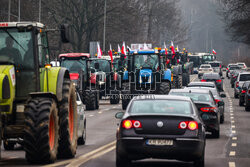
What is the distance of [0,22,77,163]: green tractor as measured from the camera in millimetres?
12961

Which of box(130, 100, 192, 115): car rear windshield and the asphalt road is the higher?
box(130, 100, 192, 115): car rear windshield

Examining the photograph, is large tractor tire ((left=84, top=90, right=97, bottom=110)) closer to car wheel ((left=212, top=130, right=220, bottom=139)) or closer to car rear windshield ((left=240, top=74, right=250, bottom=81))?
car wheel ((left=212, top=130, right=220, bottom=139))

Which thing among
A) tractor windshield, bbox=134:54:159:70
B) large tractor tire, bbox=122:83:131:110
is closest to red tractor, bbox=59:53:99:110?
large tractor tire, bbox=122:83:131:110

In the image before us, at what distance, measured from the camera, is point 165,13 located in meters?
114

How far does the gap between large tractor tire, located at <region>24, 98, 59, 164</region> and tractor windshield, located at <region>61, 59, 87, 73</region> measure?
21.5 m

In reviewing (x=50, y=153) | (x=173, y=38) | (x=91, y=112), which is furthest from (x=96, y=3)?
(x=173, y=38)

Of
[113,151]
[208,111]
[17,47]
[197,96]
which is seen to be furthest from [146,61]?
[17,47]

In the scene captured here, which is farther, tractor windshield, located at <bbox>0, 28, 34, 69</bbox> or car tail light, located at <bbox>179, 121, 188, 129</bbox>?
tractor windshield, located at <bbox>0, 28, 34, 69</bbox>

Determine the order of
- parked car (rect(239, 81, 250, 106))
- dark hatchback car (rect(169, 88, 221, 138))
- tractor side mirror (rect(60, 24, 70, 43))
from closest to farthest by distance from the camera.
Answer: tractor side mirror (rect(60, 24, 70, 43))
dark hatchback car (rect(169, 88, 221, 138))
parked car (rect(239, 81, 250, 106))

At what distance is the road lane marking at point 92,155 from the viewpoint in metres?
14.0

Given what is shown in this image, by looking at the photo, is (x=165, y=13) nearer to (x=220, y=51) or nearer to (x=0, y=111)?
(x=220, y=51)

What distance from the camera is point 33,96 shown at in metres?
13.5

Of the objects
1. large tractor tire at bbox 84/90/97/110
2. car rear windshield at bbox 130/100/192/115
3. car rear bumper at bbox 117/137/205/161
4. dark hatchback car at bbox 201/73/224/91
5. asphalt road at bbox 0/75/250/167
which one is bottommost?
asphalt road at bbox 0/75/250/167

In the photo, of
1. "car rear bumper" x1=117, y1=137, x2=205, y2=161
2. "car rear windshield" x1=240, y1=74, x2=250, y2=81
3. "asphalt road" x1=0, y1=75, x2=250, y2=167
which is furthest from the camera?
"car rear windshield" x1=240, y1=74, x2=250, y2=81
